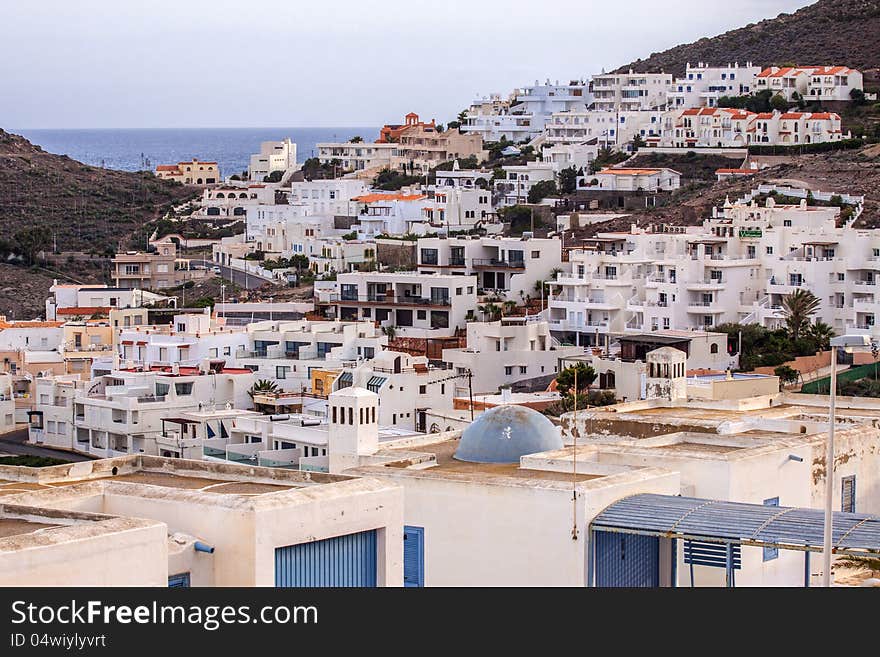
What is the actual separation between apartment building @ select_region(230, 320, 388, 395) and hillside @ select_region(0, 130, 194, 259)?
26.7m

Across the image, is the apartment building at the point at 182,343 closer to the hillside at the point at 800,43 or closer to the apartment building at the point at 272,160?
the apartment building at the point at 272,160

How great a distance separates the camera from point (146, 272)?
58188 millimetres

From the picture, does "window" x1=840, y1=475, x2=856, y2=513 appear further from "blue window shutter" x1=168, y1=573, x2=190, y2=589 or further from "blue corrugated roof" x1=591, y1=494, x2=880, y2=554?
"blue window shutter" x1=168, y1=573, x2=190, y2=589

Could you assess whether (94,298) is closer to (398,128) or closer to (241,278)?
(241,278)

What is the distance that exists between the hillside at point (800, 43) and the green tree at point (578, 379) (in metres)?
47.3

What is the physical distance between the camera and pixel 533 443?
17141mm

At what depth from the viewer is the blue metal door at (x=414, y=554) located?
1526 cm

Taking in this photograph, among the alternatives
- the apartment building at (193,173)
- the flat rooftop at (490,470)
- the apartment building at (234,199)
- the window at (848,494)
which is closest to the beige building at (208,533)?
the flat rooftop at (490,470)

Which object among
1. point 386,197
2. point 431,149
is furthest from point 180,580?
point 431,149

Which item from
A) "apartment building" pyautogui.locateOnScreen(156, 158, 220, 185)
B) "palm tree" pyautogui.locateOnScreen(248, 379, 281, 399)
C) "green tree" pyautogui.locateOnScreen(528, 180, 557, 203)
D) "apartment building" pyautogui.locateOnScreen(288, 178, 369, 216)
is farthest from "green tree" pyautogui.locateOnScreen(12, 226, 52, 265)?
"palm tree" pyautogui.locateOnScreen(248, 379, 281, 399)

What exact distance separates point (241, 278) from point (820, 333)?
22.7 metres

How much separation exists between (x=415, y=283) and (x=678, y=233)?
6919 millimetres

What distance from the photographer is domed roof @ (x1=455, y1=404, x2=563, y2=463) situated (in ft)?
56.0
